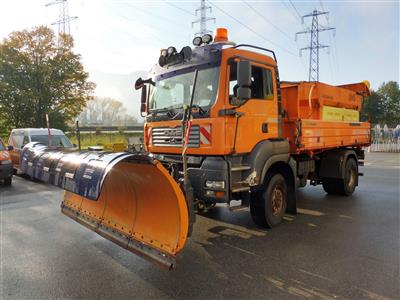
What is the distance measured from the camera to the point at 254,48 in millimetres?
Result: 5109

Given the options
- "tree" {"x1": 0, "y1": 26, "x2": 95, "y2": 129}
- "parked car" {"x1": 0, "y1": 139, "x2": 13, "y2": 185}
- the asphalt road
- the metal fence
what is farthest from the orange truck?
the metal fence

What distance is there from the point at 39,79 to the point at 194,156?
17172 millimetres

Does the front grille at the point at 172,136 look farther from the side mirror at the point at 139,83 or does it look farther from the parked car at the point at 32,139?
the parked car at the point at 32,139

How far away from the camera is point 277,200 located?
563 centimetres

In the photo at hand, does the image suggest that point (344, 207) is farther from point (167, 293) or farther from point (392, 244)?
point (167, 293)

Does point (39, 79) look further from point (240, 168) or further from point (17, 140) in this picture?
point (240, 168)

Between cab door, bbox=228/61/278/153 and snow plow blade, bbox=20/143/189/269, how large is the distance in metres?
1.47

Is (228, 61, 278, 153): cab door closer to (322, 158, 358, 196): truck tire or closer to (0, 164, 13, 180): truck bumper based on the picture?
(322, 158, 358, 196): truck tire

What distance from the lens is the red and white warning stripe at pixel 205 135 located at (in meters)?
4.66

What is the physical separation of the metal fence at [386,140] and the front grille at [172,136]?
23054mm

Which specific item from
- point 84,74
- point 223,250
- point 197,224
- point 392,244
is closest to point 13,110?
point 84,74

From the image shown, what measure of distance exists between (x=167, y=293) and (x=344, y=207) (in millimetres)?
5040

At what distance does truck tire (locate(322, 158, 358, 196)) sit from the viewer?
26.3 feet

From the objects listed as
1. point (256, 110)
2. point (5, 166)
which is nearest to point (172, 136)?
point (256, 110)
